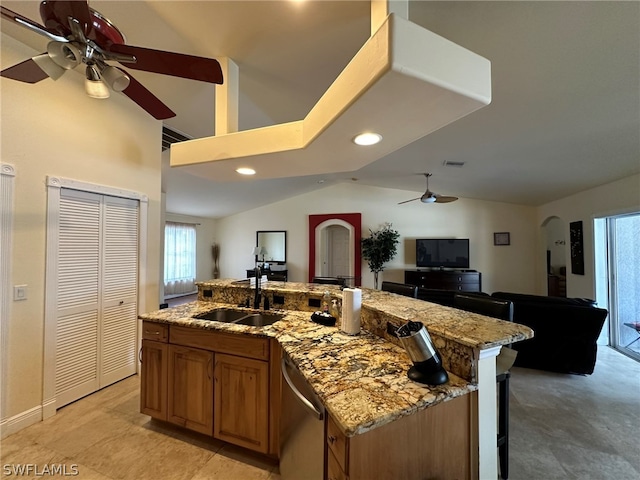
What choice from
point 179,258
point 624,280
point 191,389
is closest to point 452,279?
point 624,280

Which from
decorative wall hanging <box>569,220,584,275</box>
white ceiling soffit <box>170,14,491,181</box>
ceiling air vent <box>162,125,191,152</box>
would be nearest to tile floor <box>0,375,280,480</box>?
white ceiling soffit <box>170,14,491,181</box>

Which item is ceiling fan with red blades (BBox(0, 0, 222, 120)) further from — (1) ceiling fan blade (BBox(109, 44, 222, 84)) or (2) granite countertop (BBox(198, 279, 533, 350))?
(2) granite countertop (BBox(198, 279, 533, 350))

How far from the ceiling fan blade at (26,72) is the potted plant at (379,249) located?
5737 millimetres

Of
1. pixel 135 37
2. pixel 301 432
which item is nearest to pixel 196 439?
pixel 301 432

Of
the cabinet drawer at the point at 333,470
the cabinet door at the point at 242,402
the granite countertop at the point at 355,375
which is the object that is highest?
the granite countertop at the point at 355,375

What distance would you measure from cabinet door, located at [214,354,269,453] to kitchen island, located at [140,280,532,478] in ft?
0.23

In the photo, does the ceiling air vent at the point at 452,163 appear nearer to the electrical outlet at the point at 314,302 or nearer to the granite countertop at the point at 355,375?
the electrical outlet at the point at 314,302

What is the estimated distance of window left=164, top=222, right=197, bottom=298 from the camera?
7012mm

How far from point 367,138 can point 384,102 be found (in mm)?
390

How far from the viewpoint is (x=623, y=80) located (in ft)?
5.89

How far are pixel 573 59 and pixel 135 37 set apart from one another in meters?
2.93

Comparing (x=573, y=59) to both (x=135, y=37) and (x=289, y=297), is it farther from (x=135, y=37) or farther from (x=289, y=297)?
(x=135, y=37)

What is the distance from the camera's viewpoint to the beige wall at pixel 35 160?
204cm

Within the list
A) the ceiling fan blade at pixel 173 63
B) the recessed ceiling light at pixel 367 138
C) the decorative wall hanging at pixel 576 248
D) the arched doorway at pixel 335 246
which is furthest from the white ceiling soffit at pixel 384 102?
the arched doorway at pixel 335 246
